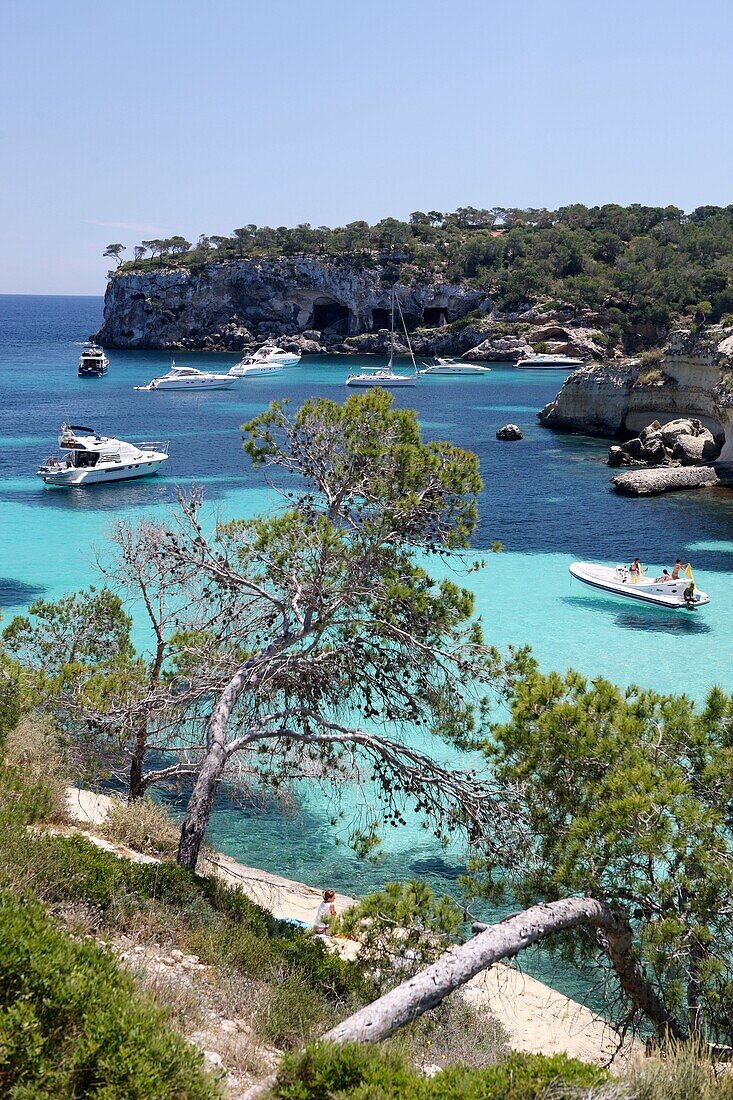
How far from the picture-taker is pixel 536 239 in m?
113

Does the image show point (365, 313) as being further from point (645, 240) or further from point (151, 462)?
point (151, 462)

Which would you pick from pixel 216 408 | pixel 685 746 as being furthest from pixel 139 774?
pixel 216 408

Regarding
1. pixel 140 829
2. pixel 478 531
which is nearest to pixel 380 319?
pixel 478 531

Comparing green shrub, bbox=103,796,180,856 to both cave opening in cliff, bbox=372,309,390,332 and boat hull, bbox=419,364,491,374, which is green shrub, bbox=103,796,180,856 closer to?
boat hull, bbox=419,364,491,374

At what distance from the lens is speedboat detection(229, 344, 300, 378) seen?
272 feet

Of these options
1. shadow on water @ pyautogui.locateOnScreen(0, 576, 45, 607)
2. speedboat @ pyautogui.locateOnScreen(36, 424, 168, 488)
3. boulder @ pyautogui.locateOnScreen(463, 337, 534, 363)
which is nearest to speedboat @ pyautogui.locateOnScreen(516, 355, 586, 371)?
boulder @ pyautogui.locateOnScreen(463, 337, 534, 363)

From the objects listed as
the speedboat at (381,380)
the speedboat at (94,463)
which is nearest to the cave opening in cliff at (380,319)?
the speedboat at (381,380)

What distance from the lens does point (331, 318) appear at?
368ft

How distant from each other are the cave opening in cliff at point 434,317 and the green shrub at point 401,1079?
10514 centimetres

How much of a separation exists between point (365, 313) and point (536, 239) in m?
23.9

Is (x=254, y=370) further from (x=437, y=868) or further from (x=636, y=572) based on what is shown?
(x=437, y=868)

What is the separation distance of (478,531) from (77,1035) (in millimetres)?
27790

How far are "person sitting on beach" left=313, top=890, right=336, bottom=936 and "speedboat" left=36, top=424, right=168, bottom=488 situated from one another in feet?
101

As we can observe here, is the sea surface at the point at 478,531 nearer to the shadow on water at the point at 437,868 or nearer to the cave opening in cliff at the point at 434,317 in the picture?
the shadow on water at the point at 437,868
